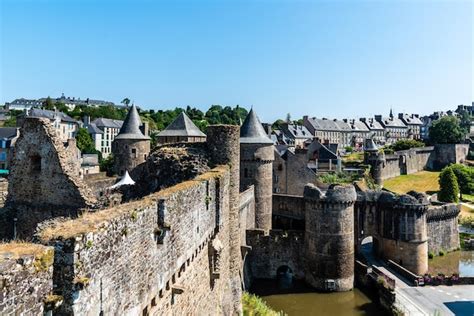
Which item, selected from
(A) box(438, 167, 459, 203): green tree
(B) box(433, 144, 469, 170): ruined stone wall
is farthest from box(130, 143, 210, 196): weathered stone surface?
(B) box(433, 144, 469, 170): ruined stone wall

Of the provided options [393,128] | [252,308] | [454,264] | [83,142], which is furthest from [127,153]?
[393,128]

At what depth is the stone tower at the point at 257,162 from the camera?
2842 cm

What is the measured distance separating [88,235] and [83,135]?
75115 millimetres

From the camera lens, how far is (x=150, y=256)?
7289 millimetres

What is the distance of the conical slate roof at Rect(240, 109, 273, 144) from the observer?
2862cm

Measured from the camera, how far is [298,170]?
1604 inches

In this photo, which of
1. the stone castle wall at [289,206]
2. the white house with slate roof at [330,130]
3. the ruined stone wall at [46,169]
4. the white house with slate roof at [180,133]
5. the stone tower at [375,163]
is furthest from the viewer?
the white house with slate roof at [330,130]

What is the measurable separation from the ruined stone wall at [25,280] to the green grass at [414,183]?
58616 millimetres

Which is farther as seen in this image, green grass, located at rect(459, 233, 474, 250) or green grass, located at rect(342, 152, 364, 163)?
green grass, located at rect(342, 152, 364, 163)

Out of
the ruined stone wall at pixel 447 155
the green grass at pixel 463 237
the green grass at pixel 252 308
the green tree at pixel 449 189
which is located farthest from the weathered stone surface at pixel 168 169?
the ruined stone wall at pixel 447 155

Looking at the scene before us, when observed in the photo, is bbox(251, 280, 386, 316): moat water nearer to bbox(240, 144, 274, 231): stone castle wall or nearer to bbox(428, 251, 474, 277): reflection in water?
bbox(240, 144, 274, 231): stone castle wall

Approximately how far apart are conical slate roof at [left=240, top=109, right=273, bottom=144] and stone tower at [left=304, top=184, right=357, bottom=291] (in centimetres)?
509

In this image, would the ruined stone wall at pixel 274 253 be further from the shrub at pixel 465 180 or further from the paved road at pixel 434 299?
the shrub at pixel 465 180

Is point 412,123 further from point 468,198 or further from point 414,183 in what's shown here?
point 468,198
